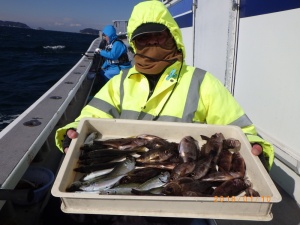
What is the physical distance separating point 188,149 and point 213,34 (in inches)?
119

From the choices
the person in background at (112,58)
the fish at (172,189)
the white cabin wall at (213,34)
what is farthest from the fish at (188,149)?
the person in background at (112,58)

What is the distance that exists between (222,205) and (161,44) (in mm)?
1561

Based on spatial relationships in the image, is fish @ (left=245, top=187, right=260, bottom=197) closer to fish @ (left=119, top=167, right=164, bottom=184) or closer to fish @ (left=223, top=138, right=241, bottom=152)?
fish @ (left=223, top=138, right=241, bottom=152)

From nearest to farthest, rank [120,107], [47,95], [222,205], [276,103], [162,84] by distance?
1. [222,205]
2. [162,84]
3. [120,107]
4. [276,103]
5. [47,95]

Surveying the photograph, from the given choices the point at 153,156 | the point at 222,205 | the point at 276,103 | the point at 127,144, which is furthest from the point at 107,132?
the point at 276,103

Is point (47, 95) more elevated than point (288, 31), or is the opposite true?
point (288, 31)

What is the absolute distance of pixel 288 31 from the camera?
2.61m

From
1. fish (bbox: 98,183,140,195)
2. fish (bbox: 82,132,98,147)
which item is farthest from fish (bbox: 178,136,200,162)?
fish (bbox: 82,132,98,147)

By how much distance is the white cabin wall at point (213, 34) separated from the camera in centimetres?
399

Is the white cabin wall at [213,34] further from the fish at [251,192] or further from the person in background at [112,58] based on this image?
the fish at [251,192]

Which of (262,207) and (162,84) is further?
(162,84)

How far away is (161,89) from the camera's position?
2414mm

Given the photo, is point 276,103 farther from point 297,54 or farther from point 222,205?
point 222,205

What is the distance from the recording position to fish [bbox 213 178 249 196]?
5.49 feet
